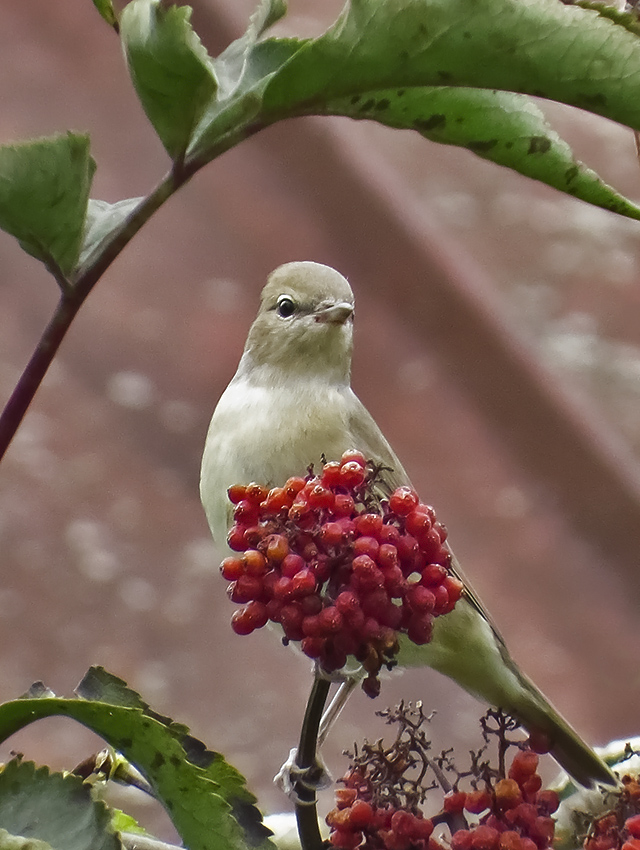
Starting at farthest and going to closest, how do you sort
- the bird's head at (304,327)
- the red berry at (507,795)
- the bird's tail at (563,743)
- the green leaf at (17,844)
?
1. the bird's head at (304,327)
2. the bird's tail at (563,743)
3. the red berry at (507,795)
4. the green leaf at (17,844)

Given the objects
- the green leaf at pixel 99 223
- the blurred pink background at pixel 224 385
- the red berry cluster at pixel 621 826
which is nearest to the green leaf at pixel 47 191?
the green leaf at pixel 99 223

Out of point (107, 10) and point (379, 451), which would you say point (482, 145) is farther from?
point (379, 451)

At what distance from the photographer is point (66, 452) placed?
128cm

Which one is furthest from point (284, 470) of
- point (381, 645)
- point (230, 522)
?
point (381, 645)

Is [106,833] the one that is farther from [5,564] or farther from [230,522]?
[5,564]

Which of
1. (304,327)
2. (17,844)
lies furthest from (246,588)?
(304,327)

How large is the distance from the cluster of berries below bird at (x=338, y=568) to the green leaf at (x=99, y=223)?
12 cm

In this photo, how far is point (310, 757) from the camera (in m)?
0.40

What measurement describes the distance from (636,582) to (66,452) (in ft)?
2.94

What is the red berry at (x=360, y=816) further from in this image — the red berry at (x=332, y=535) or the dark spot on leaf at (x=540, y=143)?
the dark spot on leaf at (x=540, y=143)

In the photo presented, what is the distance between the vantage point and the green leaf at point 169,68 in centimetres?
32

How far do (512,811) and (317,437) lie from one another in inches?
13.7

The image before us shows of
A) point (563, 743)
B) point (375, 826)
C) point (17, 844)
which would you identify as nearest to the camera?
point (17, 844)

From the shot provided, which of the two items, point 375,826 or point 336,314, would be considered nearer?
point 375,826
